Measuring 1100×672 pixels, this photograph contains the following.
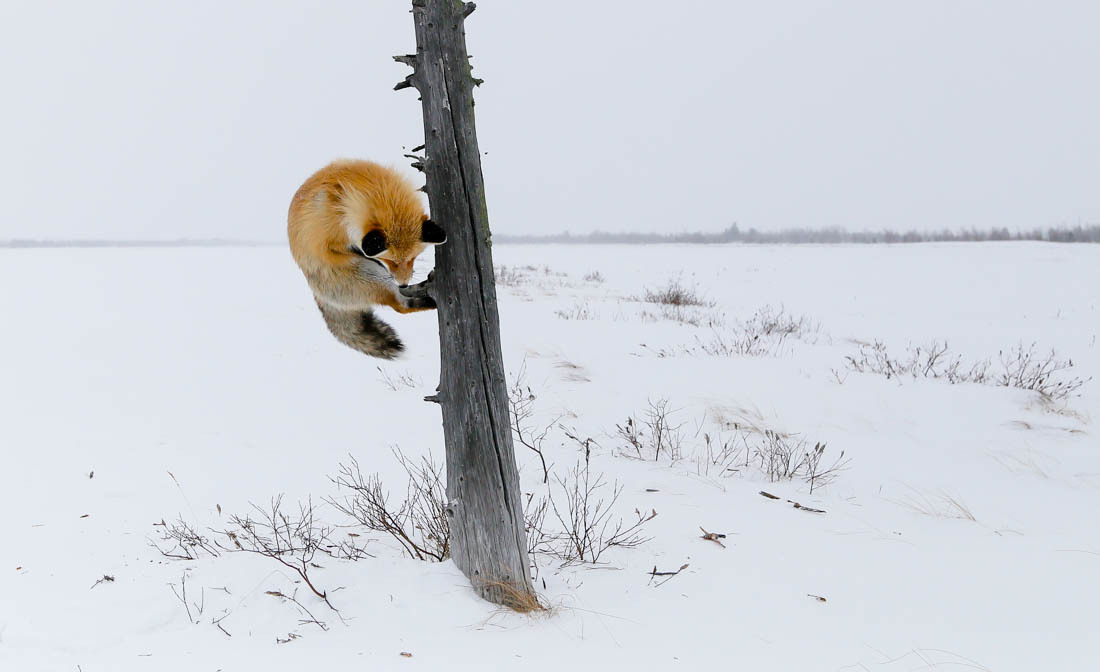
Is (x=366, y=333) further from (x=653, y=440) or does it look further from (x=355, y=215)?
(x=653, y=440)

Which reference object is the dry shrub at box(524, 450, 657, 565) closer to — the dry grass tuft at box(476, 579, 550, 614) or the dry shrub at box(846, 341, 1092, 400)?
the dry grass tuft at box(476, 579, 550, 614)

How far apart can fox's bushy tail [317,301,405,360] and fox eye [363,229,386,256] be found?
36.8 inches

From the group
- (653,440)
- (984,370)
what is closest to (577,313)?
(653,440)

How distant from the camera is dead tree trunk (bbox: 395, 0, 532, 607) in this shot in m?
2.84

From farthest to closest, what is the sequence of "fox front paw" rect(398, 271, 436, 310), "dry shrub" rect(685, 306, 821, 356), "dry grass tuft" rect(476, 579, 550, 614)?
"dry shrub" rect(685, 306, 821, 356)
"dry grass tuft" rect(476, 579, 550, 614)
"fox front paw" rect(398, 271, 436, 310)

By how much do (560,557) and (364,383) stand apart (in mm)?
5126

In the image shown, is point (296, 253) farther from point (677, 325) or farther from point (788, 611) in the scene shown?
point (677, 325)

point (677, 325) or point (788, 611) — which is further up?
point (677, 325)

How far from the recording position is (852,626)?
10.0ft

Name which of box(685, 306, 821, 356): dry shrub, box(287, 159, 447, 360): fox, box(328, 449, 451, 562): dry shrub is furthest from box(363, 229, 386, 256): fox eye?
box(685, 306, 821, 356): dry shrub

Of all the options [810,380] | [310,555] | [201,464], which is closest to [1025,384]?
[810,380]

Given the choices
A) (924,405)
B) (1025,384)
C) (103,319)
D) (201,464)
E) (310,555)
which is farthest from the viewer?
(103,319)

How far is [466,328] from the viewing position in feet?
9.72

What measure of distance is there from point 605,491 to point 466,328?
251 centimetres
